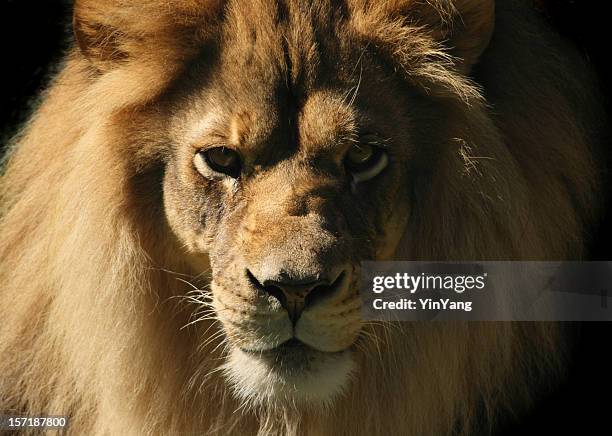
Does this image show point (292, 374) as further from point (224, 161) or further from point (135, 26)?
point (135, 26)

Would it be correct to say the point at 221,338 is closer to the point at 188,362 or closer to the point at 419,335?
the point at 188,362

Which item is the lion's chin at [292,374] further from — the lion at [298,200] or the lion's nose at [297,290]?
the lion's nose at [297,290]

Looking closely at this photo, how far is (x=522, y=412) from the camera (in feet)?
9.94

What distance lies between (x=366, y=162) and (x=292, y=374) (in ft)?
1.84

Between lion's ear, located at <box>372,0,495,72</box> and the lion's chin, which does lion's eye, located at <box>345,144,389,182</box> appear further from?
the lion's chin

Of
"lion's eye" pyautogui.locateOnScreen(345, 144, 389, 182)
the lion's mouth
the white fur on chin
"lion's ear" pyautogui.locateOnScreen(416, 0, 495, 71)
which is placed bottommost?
the white fur on chin

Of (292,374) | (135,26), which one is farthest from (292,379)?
(135,26)

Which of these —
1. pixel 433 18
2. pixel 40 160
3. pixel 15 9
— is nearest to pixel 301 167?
pixel 433 18

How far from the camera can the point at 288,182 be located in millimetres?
2527

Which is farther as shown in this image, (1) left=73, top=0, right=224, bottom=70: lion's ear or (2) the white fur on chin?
(1) left=73, top=0, right=224, bottom=70: lion's ear

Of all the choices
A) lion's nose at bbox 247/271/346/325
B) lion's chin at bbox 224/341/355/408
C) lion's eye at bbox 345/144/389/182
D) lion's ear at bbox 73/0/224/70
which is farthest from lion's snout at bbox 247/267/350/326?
lion's ear at bbox 73/0/224/70

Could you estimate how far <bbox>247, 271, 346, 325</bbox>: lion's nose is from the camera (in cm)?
237

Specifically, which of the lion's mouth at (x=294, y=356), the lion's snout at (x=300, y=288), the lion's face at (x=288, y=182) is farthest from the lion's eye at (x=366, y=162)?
the lion's mouth at (x=294, y=356)

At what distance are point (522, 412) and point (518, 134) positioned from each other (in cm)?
83
